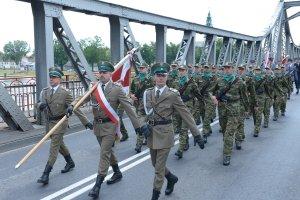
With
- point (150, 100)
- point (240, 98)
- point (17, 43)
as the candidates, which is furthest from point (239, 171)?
point (17, 43)

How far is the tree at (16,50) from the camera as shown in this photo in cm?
7994

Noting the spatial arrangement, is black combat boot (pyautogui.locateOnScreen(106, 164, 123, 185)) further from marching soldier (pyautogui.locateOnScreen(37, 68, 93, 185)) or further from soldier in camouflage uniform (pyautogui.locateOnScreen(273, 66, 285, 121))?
soldier in camouflage uniform (pyautogui.locateOnScreen(273, 66, 285, 121))

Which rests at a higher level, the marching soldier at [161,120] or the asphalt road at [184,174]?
the marching soldier at [161,120]

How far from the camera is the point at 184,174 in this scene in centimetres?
668

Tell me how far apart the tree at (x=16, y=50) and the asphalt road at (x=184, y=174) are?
7476 centimetres

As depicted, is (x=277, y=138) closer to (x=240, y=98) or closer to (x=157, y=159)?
(x=240, y=98)

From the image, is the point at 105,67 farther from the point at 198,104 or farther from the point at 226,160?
the point at 198,104

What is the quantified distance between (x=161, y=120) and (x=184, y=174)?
64.3 inches

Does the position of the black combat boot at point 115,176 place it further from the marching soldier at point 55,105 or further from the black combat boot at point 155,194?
the black combat boot at point 155,194

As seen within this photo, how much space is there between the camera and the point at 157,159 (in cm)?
531

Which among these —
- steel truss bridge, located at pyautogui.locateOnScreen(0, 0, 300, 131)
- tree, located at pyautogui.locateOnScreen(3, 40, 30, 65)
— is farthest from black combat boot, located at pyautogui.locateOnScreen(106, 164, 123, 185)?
tree, located at pyautogui.locateOnScreen(3, 40, 30, 65)

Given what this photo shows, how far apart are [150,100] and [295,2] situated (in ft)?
176

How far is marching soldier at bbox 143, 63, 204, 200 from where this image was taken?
17.3 ft

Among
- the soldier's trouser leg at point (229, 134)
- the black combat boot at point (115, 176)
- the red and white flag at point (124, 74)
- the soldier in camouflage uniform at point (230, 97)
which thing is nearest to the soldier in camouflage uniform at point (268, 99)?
the soldier in camouflage uniform at point (230, 97)
